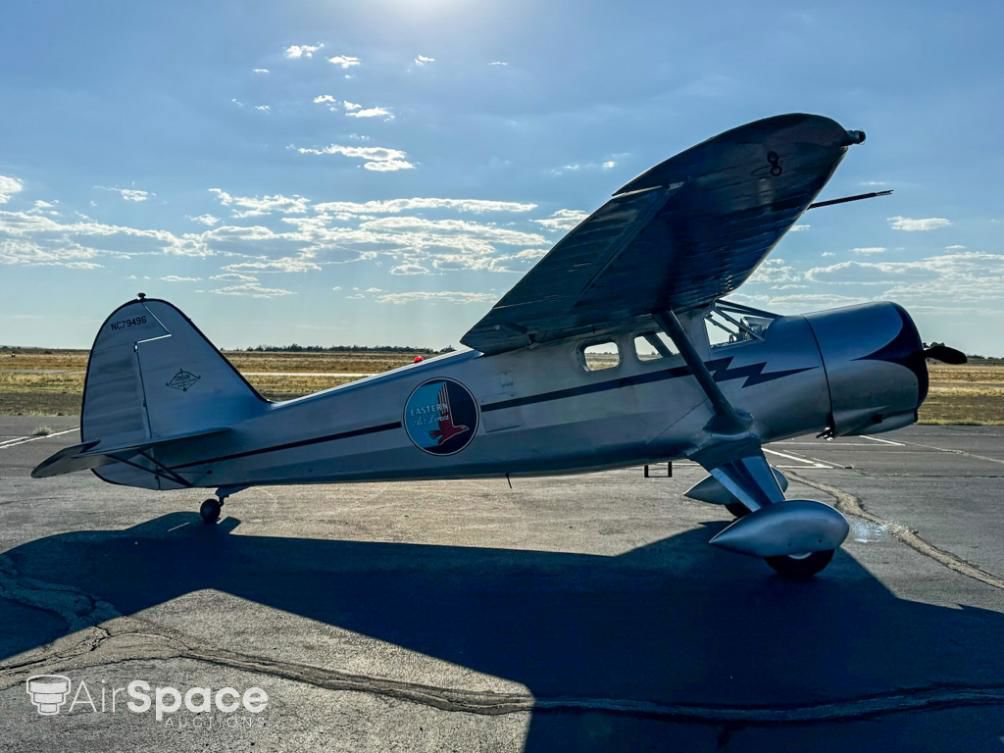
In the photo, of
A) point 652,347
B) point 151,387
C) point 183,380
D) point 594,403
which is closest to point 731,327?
point 652,347

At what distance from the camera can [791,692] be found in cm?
432

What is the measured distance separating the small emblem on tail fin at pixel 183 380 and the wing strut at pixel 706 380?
17.1ft

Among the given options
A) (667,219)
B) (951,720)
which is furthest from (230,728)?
(667,219)

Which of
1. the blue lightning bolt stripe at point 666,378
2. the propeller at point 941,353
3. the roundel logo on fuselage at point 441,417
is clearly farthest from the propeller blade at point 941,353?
the roundel logo on fuselage at point 441,417

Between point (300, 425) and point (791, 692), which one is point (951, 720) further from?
point (300, 425)

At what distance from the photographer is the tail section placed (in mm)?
8508

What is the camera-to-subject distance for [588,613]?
5.71 meters

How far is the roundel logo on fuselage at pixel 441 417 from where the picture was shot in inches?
305

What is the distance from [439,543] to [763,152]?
5084mm

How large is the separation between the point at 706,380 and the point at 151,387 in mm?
6026

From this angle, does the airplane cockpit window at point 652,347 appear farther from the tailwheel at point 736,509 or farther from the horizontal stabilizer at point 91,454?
the horizontal stabilizer at point 91,454

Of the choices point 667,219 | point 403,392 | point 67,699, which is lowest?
point 67,699

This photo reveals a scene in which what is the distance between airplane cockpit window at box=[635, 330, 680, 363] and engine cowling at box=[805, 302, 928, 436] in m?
1.44

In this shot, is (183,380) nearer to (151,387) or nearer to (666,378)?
(151,387)
